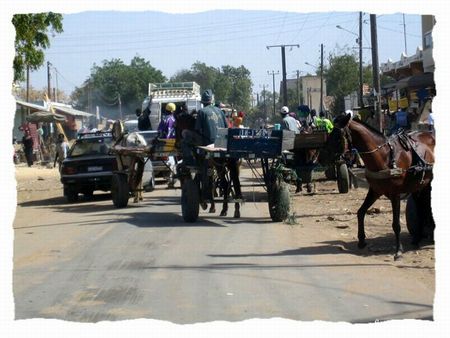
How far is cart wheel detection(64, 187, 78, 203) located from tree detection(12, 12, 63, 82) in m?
3.32

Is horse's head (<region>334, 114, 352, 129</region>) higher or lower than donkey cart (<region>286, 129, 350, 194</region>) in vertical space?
higher

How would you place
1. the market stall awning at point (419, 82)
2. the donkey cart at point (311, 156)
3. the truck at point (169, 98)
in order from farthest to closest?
the truck at point (169, 98) < the market stall awning at point (419, 82) < the donkey cart at point (311, 156)

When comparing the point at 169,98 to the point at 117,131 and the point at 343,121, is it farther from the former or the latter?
the point at 343,121

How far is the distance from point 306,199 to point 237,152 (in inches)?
210

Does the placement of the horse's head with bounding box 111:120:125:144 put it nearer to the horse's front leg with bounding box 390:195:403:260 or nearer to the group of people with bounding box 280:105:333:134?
the group of people with bounding box 280:105:333:134

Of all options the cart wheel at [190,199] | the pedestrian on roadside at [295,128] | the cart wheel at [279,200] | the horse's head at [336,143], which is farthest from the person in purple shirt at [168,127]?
the horse's head at [336,143]

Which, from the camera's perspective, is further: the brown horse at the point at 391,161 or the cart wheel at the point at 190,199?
the cart wheel at the point at 190,199

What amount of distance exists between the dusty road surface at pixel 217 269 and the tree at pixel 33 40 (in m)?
3.90

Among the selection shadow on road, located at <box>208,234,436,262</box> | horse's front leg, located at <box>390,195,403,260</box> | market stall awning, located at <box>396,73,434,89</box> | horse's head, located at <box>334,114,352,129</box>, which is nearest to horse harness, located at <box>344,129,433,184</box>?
horse's head, located at <box>334,114,352,129</box>

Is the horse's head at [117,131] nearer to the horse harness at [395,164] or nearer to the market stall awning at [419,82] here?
the horse harness at [395,164]

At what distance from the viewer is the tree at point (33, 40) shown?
1686 centimetres

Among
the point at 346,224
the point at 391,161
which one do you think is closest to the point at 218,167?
the point at 346,224

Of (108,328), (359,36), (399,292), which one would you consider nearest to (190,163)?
(399,292)

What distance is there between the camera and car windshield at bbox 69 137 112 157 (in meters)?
20.4
